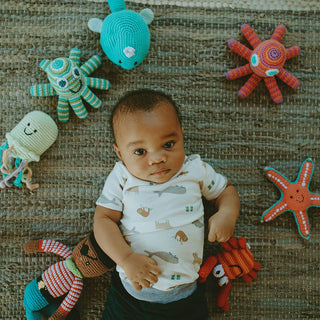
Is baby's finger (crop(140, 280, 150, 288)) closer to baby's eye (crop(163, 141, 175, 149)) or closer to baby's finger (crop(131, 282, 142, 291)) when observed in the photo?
baby's finger (crop(131, 282, 142, 291))

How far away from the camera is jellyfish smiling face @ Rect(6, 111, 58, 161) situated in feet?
2.96

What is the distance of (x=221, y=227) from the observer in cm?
84

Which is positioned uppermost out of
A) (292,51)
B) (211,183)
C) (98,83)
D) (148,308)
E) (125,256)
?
(292,51)

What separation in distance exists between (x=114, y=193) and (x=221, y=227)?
0.28m

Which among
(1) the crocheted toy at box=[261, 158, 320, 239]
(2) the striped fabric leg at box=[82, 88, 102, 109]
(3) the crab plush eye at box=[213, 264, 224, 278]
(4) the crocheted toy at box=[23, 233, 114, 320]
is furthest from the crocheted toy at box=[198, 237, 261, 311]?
(2) the striped fabric leg at box=[82, 88, 102, 109]

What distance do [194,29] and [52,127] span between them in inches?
19.5

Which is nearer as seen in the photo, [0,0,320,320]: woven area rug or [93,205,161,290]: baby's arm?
[93,205,161,290]: baby's arm

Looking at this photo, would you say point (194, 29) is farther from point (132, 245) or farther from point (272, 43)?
point (132, 245)

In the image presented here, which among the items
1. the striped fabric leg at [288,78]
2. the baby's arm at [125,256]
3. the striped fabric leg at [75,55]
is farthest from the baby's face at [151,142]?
the striped fabric leg at [288,78]

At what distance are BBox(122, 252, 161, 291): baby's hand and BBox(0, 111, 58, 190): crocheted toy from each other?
1.20 ft

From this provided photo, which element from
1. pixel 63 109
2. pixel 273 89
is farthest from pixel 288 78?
pixel 63 109

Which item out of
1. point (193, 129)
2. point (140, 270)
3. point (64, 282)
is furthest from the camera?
point (193, 129)

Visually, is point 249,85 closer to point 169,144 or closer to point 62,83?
point 169,144

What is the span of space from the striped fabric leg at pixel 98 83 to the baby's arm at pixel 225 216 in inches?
17.0
